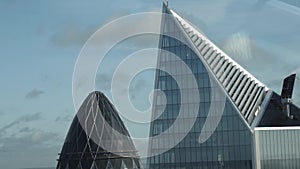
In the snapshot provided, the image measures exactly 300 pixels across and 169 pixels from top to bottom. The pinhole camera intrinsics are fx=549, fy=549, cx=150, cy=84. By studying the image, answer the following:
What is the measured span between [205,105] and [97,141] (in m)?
14.4

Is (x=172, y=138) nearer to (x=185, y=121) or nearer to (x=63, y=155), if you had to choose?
(x=185, y=121)

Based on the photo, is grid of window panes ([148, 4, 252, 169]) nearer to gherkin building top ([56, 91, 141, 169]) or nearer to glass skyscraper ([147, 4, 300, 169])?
glass skyscraper ([147, 4, 300, 169])

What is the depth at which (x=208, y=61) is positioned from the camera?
65562 mm

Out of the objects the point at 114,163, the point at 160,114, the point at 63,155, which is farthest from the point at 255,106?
the point at 63,155

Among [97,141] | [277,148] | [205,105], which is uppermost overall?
[205,105]

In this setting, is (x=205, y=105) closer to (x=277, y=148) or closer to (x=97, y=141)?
(x=277, y=148)

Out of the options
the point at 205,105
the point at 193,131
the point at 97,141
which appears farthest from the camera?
the point at 97,141

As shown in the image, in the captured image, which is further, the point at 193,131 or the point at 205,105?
the point at 193,131

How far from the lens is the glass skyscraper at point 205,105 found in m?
59.8

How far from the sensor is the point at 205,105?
207ft

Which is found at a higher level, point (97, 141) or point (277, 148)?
point (97, 141)

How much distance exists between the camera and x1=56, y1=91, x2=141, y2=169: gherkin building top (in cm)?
6688

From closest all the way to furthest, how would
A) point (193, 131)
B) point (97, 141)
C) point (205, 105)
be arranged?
point (205, 105)
point (193, 131)
point (97, 141)

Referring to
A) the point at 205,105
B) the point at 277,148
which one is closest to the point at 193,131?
the point at 205,105
